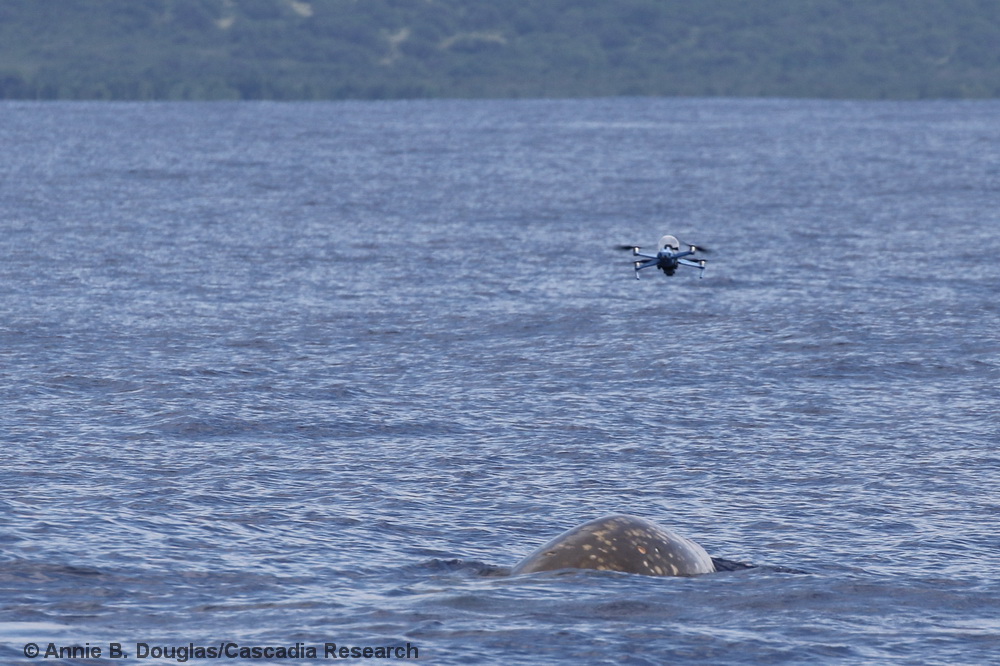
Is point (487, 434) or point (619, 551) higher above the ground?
point (487, 434)

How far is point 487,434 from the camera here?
2712 centimetres

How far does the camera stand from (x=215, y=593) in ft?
59.5

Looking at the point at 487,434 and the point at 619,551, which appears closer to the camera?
the point at 619,551

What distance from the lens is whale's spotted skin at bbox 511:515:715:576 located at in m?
18.7

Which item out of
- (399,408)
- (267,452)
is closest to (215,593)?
(267,452)

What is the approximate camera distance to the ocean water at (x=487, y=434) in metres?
17.5

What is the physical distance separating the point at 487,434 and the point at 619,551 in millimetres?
8570

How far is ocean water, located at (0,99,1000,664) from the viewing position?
17469 millimetres

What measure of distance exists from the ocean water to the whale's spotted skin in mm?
263

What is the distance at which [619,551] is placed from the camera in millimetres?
18734

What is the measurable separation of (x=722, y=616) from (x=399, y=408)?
40.7 feet

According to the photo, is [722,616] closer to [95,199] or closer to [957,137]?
[95,199]

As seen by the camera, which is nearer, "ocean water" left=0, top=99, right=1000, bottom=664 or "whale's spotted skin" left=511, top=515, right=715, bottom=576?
"ocean water" left=0, top=99, right=1000, bottom=664

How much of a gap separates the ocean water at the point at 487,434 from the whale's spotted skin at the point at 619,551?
0.26m
